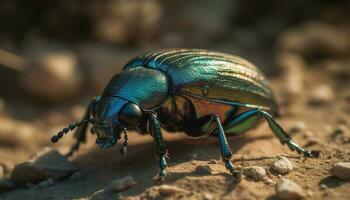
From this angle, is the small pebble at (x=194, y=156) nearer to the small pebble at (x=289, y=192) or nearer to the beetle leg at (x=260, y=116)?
the beetle leg at (x=260, y=116)

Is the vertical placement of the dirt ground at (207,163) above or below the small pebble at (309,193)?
above

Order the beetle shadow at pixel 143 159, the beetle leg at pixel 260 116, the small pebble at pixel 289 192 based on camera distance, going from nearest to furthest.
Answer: the small pebble at pixel 289 192
the beetle shadow at pixel 143 159
the beetle leg at pixel 260 116

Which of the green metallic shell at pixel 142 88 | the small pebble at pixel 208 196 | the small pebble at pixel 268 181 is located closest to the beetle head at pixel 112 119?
the green metallic shell at pixel 142 88

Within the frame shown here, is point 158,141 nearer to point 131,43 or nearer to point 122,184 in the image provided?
point 122,184

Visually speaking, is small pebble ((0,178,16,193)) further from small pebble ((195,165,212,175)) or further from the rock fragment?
small pebble ((195,165,212,175))

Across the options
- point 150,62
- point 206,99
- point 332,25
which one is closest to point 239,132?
point 206,99

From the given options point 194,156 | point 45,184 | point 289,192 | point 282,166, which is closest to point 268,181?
point 282,166
